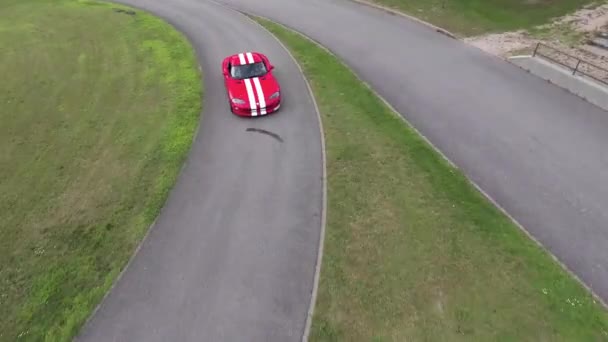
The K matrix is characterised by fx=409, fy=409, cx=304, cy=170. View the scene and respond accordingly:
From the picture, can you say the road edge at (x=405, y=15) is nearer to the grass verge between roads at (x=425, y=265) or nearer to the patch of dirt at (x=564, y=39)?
the patch of dirt at (x=564, y=39)

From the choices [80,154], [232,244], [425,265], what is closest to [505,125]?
[425,265]

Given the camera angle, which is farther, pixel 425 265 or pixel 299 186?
pixel 299 186

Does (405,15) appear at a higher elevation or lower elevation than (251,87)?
higher

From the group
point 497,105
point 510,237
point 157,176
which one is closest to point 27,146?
point 157,176

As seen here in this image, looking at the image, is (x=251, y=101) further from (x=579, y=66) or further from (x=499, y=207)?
(x=579, y=66)

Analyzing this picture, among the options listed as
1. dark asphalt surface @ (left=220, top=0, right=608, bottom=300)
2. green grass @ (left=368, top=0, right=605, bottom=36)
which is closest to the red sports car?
dark asphalt surface @ (left=220, top=0, right=608, bottom=300)

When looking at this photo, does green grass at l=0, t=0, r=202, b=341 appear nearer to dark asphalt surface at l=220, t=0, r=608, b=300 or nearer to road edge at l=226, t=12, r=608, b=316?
road edge at l=226, t=12, r=608, b=316

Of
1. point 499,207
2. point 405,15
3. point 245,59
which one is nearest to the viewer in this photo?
point 499,207
